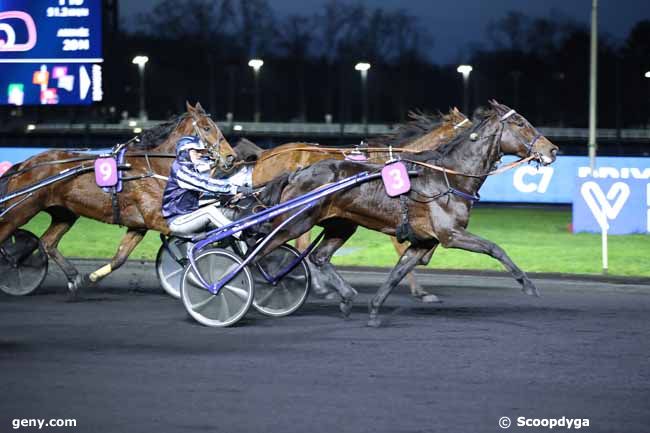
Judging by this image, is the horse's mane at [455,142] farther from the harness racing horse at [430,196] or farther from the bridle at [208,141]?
the bridle at [208,141]

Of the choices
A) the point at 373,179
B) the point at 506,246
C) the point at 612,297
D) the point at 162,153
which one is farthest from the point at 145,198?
the point at 506,246

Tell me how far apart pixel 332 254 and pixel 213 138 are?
6.48 ft

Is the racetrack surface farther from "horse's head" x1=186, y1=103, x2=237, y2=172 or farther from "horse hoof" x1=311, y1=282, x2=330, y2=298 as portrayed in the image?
"horse's head" x1=186, y1=103, x2=237, y2=172

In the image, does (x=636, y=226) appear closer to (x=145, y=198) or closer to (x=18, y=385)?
(x=145, y=198)

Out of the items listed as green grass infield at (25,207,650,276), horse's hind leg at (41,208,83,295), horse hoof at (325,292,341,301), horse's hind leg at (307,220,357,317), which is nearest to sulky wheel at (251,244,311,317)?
horse's hind leg at (307,220,357,317)

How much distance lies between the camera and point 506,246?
16734 millimetres

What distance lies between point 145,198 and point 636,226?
34.0 feet

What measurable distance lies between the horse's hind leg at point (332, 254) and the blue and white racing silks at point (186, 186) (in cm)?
111

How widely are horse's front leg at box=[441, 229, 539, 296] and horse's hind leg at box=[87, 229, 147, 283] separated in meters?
3.53

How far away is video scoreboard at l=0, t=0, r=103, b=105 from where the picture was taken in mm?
22469

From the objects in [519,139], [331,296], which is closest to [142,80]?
[331,296]

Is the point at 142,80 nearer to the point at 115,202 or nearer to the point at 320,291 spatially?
the point at 115,202

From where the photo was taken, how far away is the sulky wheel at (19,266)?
1148 cm

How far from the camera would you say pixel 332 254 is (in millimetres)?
10391
